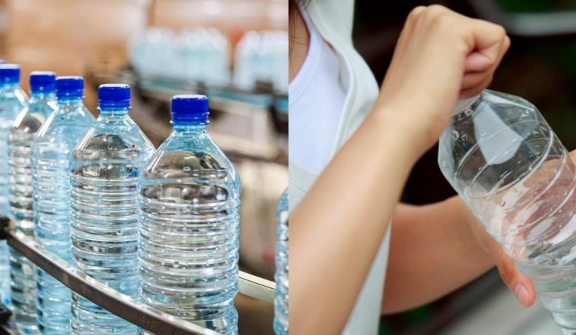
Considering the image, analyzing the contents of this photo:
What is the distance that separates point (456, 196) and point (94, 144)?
863mm

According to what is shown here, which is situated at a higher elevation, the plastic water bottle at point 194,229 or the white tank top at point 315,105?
the white tank top at point 315,105

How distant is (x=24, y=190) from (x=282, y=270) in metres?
1.16

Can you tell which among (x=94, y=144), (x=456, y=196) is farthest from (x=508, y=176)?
(x=94, y=144)

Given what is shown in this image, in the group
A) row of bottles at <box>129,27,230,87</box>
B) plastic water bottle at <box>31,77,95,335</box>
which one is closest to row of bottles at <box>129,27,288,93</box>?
row of bottles at <box>129,27,230,87</box>

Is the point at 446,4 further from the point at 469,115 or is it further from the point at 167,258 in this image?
the point at 167,258

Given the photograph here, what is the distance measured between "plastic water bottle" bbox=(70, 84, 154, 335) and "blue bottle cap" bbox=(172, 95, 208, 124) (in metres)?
0.30

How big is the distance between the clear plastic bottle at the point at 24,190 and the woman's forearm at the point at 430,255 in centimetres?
118

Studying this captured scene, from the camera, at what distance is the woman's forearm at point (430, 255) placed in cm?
91

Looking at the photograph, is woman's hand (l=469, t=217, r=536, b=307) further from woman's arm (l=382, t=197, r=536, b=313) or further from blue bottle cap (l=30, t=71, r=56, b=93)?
blue bottle cap (l=30, t=71, r=56, b=93)

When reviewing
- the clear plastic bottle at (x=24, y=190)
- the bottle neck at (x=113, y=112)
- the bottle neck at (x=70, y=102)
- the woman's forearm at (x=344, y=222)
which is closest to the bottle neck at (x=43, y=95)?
the clear plastic bottle at (x=24, y=190)

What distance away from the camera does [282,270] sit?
3.22 feet

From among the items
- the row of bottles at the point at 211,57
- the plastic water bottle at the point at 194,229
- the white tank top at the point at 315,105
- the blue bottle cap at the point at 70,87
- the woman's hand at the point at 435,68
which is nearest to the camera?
the woman's hand at the point at 435,68

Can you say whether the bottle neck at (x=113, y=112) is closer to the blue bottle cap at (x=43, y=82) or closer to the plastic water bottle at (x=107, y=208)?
the plastic water bottle at (x=107, y=208)

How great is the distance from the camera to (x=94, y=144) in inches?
55.6
